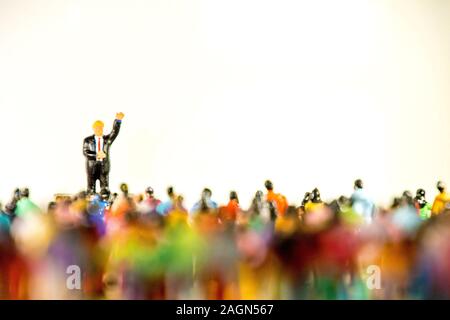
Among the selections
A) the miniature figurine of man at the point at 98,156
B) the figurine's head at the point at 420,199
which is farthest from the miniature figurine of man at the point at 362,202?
the miniature figurine of man at the point at 98,156

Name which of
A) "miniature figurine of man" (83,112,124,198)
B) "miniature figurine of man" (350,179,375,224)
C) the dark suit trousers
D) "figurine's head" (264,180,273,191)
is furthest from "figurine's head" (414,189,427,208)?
the dark suit trousers

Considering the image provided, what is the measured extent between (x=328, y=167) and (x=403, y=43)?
3915mm

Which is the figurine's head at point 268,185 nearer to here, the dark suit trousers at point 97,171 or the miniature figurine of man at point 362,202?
the miniature figurine of man at point 362,202

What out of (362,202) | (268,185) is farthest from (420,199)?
(268,185)

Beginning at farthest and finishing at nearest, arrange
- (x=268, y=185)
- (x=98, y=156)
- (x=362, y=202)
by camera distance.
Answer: (x=98, y=156) < (x=268, y=185) < (x=362, y=202)

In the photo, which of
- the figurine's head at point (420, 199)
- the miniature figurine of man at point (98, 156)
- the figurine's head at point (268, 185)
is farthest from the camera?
the miniature figurine of man at point (98, 156)

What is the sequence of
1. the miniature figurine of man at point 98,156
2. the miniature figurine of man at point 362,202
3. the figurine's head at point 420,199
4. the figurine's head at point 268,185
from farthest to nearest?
1. the miniature figurine of man at point 98,156
2. the figurine's head at point 420,199
3. the figurine's head at point 268,185
4. the miniature figurine of man at point 362,202

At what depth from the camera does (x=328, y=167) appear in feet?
80.7

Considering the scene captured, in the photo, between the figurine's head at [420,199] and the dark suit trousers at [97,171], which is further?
the dark suit trousers at [97,171]

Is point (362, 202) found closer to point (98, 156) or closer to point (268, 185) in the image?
point (268, 185)

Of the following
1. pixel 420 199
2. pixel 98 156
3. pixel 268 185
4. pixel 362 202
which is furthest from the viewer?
pixel 98 156

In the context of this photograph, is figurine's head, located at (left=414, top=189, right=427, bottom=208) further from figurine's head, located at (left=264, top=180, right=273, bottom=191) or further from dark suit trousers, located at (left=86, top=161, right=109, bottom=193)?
dark suit trousers, located at (left=86, top=161, right=109, bottom=193)
